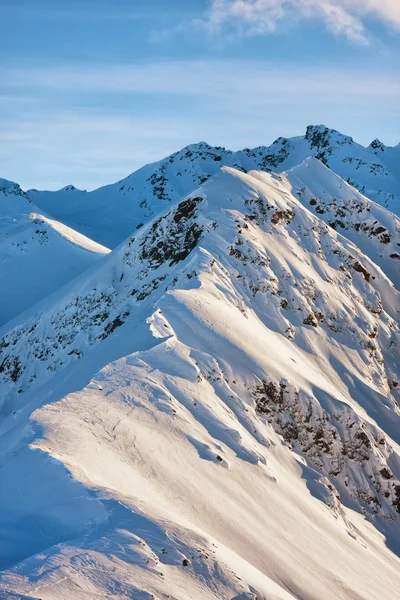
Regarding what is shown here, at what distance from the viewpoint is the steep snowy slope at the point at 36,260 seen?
63.5 m

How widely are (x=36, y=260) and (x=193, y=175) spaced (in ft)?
216

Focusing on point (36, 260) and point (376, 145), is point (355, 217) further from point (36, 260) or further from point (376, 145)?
point (376, 145)

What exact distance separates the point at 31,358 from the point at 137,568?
103 feet

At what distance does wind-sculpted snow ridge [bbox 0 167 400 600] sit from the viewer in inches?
528

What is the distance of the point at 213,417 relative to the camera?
76.1ft

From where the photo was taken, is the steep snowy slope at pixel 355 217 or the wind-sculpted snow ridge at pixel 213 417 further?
the steep snowy slope at pixel 355 217

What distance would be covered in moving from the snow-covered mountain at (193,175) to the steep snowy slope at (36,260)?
35.0 meters

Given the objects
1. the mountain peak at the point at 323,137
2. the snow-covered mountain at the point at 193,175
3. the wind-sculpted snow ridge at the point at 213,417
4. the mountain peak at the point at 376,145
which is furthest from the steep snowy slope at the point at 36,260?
the mountain peak at the point at 376,145

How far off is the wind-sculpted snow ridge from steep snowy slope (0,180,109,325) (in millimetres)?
14585

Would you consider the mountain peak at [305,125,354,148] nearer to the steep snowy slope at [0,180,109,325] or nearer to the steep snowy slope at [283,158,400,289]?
the steep snowy slope at [0,180,109,325]

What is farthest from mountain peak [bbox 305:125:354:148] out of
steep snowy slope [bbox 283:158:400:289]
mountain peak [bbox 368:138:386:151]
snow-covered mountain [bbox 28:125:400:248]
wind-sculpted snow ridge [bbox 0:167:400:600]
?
wind-sculpted snow ridge [bbox 0:167:400:600]

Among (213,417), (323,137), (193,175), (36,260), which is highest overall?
(323,137)

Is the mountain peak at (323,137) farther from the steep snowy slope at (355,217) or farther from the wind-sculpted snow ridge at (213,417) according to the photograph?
the wind-sculpted snow ridge at (213,417)

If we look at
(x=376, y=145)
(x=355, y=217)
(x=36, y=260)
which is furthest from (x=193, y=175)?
(x=355, y=217)
